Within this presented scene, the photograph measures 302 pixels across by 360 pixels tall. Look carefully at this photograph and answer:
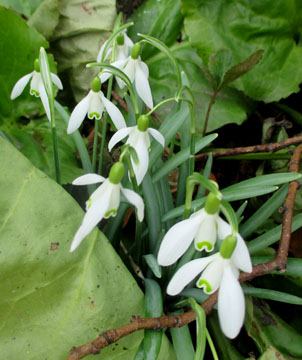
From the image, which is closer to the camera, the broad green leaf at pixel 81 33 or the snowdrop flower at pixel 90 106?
the snowdrop flower at pixel 90 106

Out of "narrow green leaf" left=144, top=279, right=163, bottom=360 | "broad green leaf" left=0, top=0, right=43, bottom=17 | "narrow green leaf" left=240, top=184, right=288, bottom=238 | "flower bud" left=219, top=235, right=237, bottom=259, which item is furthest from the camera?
"broad green leaf" left=0, top=0, right=43, bottom=17

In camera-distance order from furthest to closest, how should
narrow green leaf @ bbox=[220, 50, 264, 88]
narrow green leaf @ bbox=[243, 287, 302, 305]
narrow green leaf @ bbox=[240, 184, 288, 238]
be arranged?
narrow green leaf @ bbox=[220, 50, 264, 88] → narrow green leaf @ bbox=[240, 184, 288, 238] → narrow green leaf @ bbox=[243, 287, 302, 305]

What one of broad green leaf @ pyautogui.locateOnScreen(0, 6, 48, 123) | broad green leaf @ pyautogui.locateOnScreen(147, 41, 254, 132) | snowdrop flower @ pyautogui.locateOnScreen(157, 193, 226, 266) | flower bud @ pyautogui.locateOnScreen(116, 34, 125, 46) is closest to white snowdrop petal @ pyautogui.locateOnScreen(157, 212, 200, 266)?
snowdrop flower @ pyautogui.locateOnScreen(157, 193, 226, 266)

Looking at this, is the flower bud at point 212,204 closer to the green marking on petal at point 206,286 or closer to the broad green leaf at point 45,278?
the green marking on petal at point 206,286

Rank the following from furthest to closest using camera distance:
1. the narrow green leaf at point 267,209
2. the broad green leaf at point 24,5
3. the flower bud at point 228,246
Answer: the broad green leaf at point 24,5
the narrow green leaf at point 267,209
the flower bud at point 228,246

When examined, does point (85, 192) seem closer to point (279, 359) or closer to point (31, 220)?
point (31, 220)

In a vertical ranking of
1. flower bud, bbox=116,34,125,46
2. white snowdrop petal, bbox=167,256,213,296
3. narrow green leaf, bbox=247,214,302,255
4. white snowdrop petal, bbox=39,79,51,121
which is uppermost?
flower bud, bbox=116,34,125,46

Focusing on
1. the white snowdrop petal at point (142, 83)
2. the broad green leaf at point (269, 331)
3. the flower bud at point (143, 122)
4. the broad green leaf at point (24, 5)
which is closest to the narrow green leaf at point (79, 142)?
the white snowdrop petal at point (142, 83)

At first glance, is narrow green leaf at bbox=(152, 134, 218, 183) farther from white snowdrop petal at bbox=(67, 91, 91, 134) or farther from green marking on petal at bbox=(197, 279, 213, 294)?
green marking on petal at bbox=(197, 279, 213, 294)
